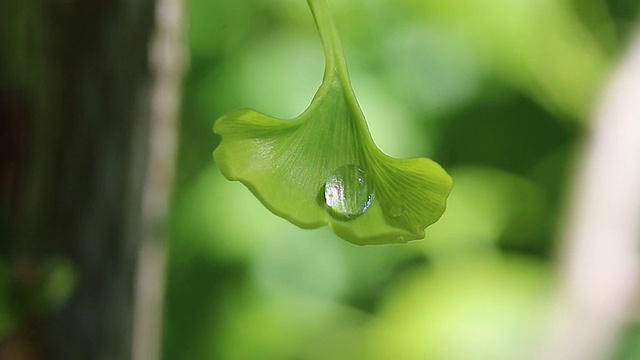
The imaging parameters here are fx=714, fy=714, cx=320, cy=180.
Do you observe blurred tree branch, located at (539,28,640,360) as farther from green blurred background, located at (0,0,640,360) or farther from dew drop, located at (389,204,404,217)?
dew drop, located at (389,204,404,217)

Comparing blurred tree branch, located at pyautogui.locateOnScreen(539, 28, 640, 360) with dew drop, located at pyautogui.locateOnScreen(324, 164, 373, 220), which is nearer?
dew drop, located at pyautogui.locateOnScreen(324, 164, 373, 220)

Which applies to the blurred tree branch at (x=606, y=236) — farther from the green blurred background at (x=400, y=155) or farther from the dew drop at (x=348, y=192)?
the dew drop at (x=348, y=192)

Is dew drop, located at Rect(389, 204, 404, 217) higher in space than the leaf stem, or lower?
lower

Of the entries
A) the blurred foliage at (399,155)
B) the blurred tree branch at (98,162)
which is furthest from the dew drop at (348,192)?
the blurred foliage at (399,155)

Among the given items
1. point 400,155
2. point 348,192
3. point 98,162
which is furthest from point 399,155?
point 348,192

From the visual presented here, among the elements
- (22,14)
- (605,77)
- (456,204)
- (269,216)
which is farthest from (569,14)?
(22,14)

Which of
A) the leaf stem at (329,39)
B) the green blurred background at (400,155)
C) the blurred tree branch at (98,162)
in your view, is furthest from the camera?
the green blurred background at (400,155)

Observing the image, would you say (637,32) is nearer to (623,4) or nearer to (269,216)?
(623,4)

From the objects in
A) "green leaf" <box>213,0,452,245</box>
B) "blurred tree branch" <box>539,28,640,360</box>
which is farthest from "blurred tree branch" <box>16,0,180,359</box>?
"blurred tree branch" <box>539,28,640,360</box>

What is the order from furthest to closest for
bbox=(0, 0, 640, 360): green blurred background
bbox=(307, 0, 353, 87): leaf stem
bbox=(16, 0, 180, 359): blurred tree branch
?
bbox=(0, 0, 640, 360): green blurred background, bbox=(16, 0, 180, 359): blurred tree branch, bbox=(307, 0, 353, 87): leaf stem
